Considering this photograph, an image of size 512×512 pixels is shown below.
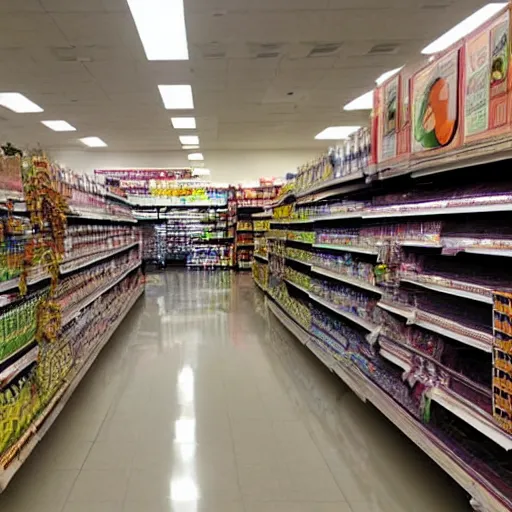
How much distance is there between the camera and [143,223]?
1516cm

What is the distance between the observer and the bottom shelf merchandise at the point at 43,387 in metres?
2.45

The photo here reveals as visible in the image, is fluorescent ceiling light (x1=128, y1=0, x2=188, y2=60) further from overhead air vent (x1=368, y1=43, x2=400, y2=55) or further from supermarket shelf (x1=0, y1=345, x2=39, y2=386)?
supermarket shelf (x1=0, y1=345, x2=39, y2=386)

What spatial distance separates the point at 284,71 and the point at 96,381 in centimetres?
601

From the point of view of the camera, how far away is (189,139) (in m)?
14.3

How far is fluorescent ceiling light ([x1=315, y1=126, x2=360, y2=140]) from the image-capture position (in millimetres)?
12710

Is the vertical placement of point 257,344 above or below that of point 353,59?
below

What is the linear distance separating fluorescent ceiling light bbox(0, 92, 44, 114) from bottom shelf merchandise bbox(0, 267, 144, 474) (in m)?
6.29

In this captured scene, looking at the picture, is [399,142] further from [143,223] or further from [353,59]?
[143,223]

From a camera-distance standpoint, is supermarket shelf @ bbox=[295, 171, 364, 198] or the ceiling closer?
supermarket shelf @ bbox=[295, 171, 364, 198]

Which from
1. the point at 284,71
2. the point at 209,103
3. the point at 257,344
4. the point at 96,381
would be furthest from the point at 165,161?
the point at 96,381

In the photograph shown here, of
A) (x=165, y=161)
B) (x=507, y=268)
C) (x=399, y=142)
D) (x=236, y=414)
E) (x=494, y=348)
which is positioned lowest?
(x=236, y=414)

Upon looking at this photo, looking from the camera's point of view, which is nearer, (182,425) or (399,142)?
(399,142)

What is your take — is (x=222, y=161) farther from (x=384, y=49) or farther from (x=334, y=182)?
(x=334, y=182)

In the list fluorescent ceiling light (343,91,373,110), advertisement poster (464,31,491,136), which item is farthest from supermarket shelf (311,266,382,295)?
fluorescent ceiling light (343,91,373,110)
